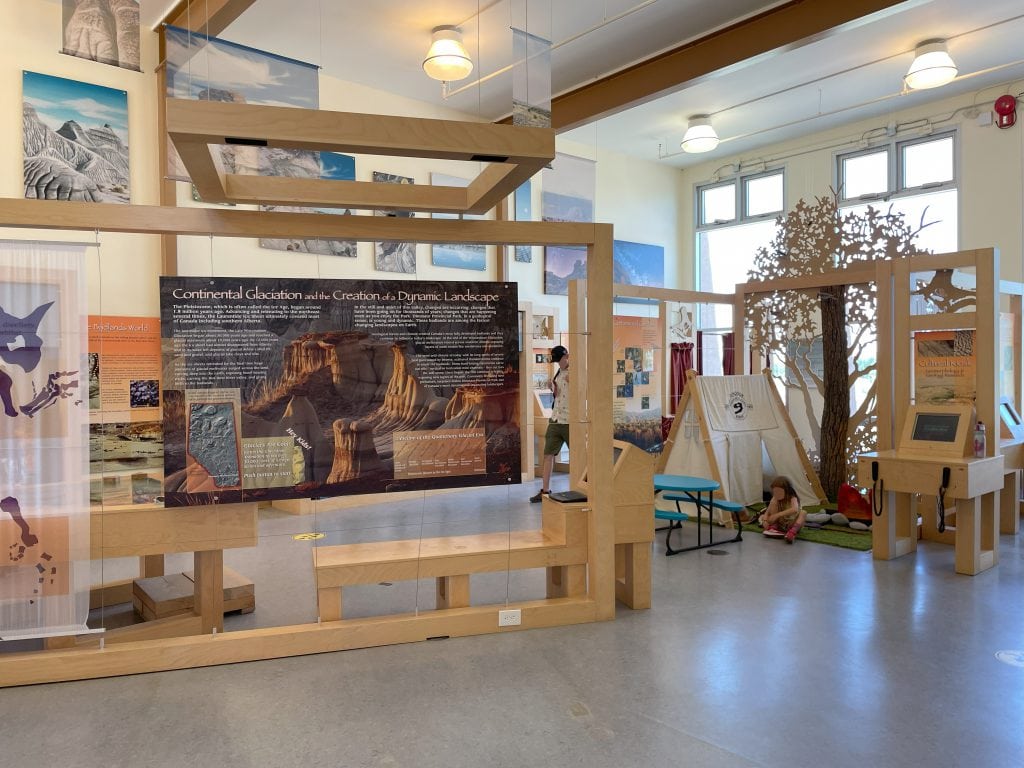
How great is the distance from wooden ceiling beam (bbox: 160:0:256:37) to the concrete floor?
4.66 m

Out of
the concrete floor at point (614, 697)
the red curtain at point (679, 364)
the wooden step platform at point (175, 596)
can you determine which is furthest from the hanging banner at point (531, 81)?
the red curtain at point (679, 364)

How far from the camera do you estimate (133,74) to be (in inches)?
277

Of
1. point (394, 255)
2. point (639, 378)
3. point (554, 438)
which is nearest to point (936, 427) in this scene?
point (554, 438)

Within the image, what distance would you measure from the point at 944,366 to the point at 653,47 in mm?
4337

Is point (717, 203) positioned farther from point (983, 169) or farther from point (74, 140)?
point (74, 140)

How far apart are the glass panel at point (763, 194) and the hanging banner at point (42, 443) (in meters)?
10.8

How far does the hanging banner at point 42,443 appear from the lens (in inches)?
139

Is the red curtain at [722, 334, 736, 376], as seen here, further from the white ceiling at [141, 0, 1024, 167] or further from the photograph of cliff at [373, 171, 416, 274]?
the photograph of cliff at [373, 171, 416, 274]

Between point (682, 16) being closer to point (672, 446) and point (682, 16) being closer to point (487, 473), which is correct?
point (672, 446)

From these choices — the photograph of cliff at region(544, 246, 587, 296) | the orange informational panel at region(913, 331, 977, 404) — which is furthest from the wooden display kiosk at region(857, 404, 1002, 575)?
the photograph of cliff at region(544, 246, 587, 296)

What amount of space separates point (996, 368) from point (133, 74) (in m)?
8.09

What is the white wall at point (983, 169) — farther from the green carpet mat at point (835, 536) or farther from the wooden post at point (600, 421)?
the wooden post at point (600, 421)

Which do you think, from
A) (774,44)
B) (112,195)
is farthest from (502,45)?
(112,195)

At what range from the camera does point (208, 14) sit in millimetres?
6203
